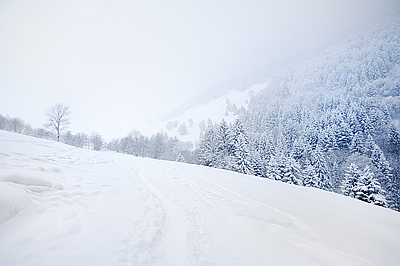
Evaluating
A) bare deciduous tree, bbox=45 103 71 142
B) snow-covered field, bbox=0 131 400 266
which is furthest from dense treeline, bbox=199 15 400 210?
bare deciduous tree, bbox=45 103 71 142

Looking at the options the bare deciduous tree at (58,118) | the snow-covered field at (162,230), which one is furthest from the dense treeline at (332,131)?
the bare deciduous tree at (58,118)

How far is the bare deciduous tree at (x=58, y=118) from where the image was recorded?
28359mm

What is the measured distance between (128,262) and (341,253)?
4.43 m

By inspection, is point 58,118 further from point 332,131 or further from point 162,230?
point 332,131

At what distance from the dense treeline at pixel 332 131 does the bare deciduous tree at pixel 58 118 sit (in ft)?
89.5

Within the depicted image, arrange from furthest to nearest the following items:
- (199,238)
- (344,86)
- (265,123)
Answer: (344,86) < (265,123) < (199,238)

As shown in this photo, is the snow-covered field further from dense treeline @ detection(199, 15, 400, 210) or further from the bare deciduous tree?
the bare deciduous tree

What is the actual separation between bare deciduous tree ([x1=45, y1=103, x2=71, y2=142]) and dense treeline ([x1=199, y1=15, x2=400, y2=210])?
2729 centimetres

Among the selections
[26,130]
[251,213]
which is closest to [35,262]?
[251,213]

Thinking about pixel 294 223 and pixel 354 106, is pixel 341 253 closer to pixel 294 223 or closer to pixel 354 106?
pixel 294 223

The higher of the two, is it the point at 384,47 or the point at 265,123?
the point at 384,47

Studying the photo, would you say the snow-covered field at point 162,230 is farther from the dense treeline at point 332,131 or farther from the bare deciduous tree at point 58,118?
the bare deciduous tree at point 58,118

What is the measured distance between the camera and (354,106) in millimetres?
60906

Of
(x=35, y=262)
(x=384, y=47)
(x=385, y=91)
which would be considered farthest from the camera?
(x=384, y=47)
